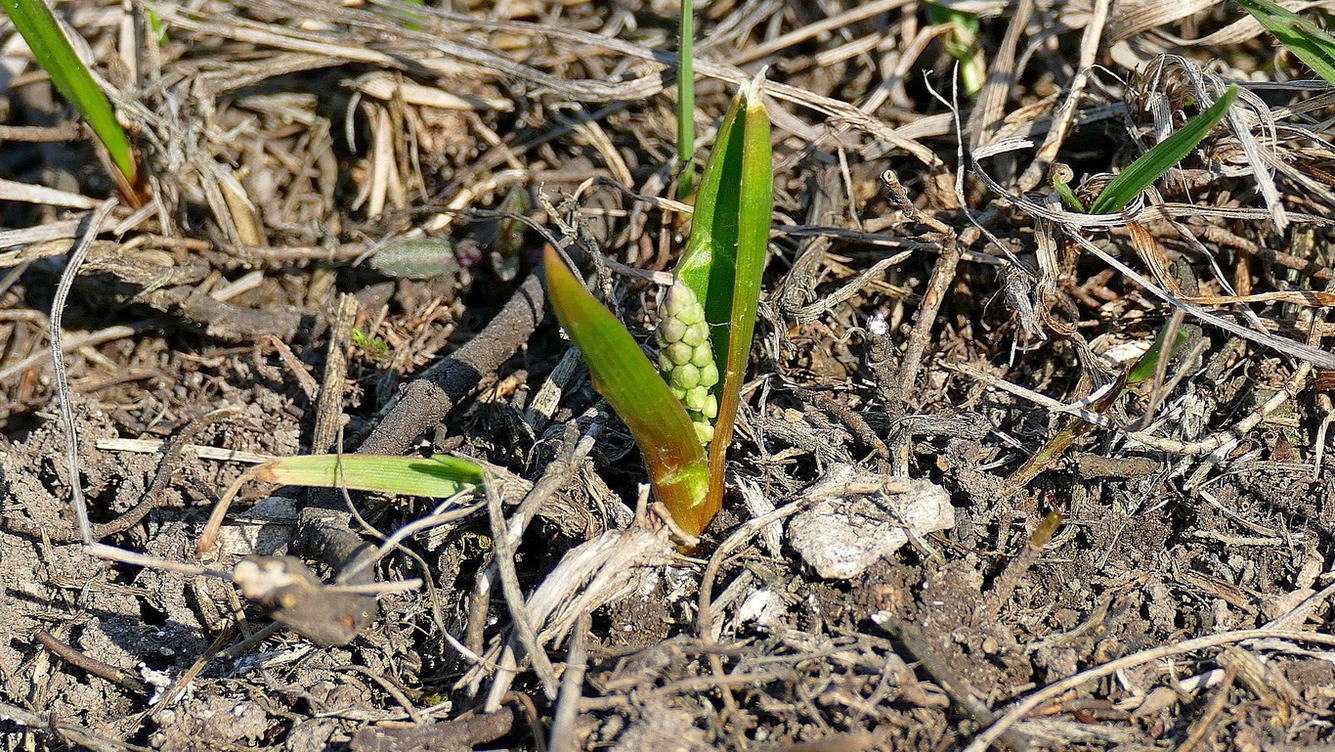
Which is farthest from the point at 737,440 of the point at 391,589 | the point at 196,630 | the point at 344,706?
the point at 196,630

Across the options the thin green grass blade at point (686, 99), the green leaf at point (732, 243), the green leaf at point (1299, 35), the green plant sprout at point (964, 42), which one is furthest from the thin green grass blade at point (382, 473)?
the green leaf at point (1299, 35)

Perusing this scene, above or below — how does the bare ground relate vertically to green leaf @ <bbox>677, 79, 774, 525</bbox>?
below

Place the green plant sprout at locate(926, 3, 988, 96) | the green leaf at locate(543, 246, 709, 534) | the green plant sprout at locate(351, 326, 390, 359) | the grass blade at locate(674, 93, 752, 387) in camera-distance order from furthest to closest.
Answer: the green plant sprout at locate(926, 3, 988, 96) < the green plant sprout at locate(351, 326, 390, 359) < the grass blade at locate(674, 93, 752, 387) < the green leaf at locate(543, 246, 709, 534)

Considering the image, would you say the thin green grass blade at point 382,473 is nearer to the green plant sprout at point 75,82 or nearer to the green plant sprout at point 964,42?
the green plant sprout at point 75,82

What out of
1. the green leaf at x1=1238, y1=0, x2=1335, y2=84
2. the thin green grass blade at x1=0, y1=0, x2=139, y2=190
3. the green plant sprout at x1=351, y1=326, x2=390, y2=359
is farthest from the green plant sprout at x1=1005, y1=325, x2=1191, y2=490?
the thin green grass blade at x1=0, y1=0, x2=139, y2=190

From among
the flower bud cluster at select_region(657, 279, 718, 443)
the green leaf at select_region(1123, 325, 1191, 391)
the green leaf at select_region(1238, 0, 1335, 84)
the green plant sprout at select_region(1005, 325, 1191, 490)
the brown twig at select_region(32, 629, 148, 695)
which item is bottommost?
the brown twig at select_region(32, 629, 148, 695)

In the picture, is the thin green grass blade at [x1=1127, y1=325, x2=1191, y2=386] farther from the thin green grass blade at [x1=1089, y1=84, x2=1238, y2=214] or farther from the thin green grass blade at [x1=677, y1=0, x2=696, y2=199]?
the thin green grass blade at [x1=677, y1=0, x2=696, y2=199]
